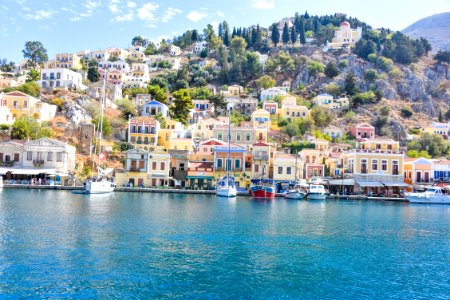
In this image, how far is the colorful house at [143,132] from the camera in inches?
2594

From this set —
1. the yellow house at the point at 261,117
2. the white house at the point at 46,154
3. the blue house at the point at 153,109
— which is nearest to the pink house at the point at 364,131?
the yellow house at the point at 261,117

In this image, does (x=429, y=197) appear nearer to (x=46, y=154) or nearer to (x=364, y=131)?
(x=364, y=131)

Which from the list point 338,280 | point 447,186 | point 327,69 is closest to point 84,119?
point 447,186

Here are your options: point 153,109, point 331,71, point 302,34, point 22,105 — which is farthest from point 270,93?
point 22,105

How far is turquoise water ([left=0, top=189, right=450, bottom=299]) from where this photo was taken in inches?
594

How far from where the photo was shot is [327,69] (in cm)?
11925

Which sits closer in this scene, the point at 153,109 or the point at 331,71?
the point at 153,109

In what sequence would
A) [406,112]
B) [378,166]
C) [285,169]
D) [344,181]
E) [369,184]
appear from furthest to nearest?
[406,112] < [378,166] < [285,169] < [344,181] < [369,184]

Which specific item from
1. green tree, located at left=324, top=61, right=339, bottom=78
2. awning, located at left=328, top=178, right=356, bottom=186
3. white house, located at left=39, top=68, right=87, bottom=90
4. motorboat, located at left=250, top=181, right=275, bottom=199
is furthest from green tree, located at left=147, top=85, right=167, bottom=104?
green tree, located at left=324, top=61, right=339, bottom=78

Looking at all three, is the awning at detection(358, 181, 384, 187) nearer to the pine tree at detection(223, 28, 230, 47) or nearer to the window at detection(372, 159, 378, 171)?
the window at detection(372, 159, 378, 171)

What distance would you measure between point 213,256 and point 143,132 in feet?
160

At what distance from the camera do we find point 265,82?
114 m

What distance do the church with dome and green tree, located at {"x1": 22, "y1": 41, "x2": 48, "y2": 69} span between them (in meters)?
83.1

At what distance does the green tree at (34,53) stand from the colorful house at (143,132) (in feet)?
205
